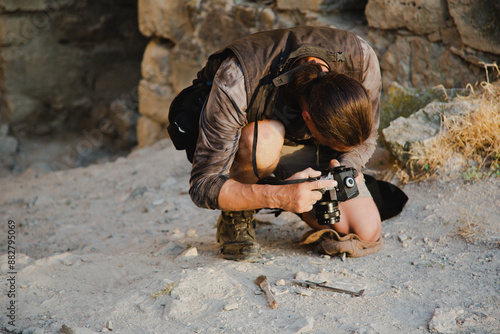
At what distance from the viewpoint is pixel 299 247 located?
94.5 inches

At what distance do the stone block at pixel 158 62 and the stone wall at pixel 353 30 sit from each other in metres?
0.01

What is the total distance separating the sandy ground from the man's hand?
32 centimetres

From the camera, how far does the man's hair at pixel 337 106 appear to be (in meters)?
1.80

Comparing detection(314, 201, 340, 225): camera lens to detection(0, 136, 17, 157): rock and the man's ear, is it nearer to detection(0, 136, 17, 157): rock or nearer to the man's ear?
the man's ear

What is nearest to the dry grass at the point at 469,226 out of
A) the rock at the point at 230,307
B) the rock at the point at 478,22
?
the rock at the point at 230,307

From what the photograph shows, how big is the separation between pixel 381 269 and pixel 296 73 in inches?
35.7

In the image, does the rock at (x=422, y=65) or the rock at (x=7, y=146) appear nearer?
the rock at (x=422, y=65)

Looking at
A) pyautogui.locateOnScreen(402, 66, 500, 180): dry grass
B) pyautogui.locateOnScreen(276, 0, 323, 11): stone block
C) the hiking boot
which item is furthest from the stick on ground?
pyautogui.locateOnScreen(276, 0, 323, 11): stone block

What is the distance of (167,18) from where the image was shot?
5.01 m

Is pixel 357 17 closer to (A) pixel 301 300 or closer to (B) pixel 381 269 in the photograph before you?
(B) pixel 381 269

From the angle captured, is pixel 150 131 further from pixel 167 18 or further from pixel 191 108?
pixel 191 108

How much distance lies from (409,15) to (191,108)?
2.06 metres

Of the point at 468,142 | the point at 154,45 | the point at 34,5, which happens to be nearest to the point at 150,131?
the point at 154,45

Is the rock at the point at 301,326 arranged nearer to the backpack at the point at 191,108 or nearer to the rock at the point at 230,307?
the rock at the point at 230,307
